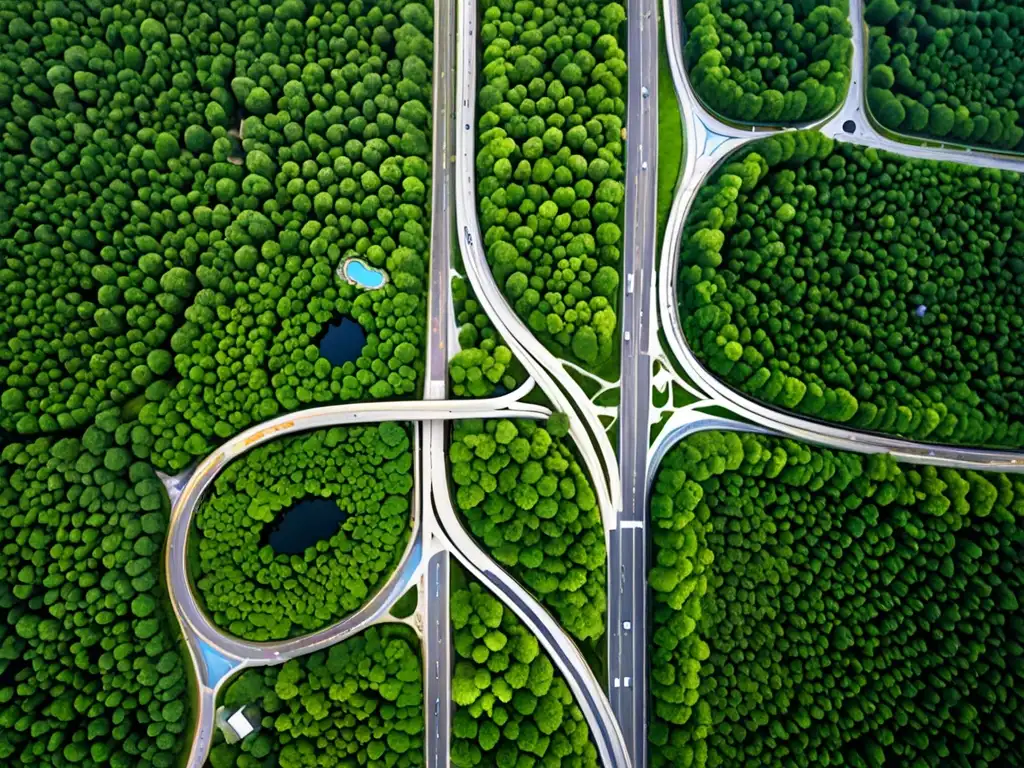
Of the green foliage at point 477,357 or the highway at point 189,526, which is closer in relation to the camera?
the highway at point 189,526

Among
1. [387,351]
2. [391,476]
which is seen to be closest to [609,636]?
[391,476]

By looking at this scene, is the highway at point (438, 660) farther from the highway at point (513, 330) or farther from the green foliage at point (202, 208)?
the green foliage at point (202, 208)

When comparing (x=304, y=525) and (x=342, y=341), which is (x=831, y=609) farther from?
(x=342, y=341)

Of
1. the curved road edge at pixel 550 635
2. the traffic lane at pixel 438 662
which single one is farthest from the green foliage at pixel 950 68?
the traffic lane at pixel 438 662

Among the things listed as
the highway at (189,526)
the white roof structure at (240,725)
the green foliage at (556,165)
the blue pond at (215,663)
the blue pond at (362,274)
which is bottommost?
the white roof structure at (240,725)

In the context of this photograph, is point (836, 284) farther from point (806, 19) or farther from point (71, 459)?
point (71, 459)

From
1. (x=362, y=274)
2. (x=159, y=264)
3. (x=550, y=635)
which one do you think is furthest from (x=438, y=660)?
(x=159, y=264)
